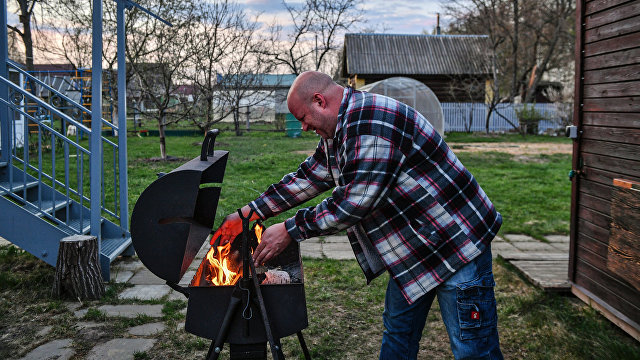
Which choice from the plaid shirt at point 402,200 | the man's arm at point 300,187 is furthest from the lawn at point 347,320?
the plaid shirt at point 402,200

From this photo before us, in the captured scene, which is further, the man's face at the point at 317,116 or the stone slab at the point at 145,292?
the stone slab at the point at 145,292

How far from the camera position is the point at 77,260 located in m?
4.46

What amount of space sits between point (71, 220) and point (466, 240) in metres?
5.10

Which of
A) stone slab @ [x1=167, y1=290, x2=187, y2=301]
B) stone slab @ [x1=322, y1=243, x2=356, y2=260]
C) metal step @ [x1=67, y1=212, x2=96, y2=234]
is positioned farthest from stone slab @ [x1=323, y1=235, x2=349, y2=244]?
metal step @ [x1=67, y1=212, x2=96, y2=234]

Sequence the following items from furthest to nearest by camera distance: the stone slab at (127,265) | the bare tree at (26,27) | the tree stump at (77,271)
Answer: the bare tree at (26,27) < the stone slab at (127,265) < the tree stump at (77,271)

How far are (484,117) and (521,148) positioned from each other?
8.90 metres

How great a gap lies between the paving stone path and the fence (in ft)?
64.7

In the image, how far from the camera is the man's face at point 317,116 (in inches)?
87.7

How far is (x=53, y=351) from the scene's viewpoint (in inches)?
138

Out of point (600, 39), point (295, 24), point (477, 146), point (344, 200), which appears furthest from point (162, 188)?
point (295, 24)

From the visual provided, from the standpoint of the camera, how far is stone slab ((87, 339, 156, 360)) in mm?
3457

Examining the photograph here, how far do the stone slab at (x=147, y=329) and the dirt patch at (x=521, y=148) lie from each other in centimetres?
1351

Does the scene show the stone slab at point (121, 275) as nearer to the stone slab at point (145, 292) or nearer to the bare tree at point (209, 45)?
the stone slab at point (145, 292)

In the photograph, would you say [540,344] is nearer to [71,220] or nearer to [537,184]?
[71,220]
